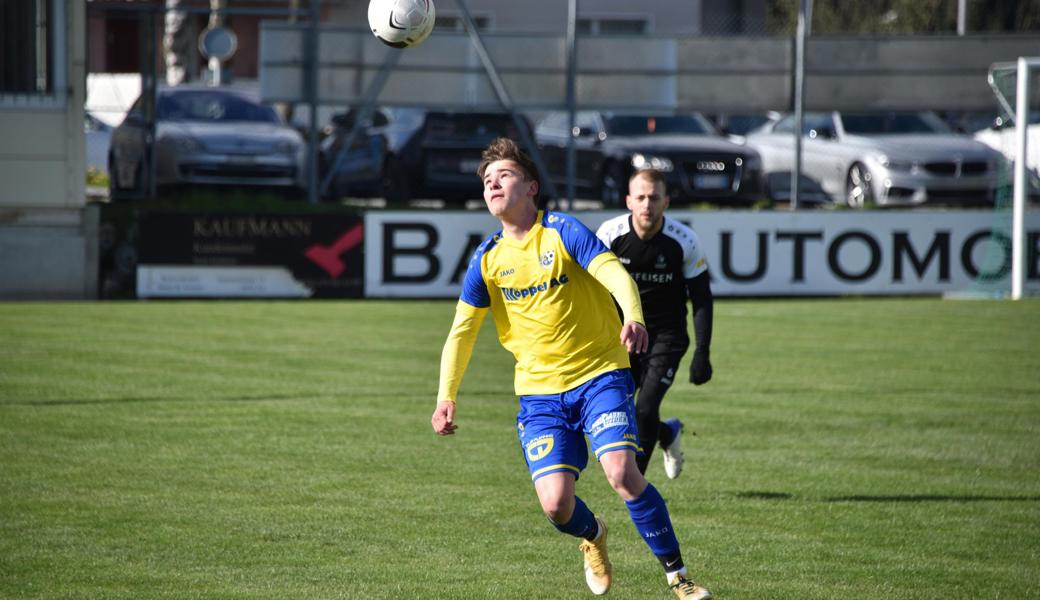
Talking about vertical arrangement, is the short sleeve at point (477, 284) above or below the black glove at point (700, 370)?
A: above

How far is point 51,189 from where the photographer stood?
64.5ft

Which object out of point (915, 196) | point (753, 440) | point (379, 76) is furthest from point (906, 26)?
point (753, 440)

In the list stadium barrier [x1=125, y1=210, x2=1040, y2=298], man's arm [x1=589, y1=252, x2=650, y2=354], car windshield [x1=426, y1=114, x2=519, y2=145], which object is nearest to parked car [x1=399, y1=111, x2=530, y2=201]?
car windshield [x1=426, y1=114, x2=519, y2=145]

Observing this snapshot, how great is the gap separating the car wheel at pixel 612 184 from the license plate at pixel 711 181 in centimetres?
123

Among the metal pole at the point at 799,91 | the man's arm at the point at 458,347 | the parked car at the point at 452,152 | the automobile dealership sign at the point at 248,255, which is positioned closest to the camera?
the man's arm at the point at 458,347

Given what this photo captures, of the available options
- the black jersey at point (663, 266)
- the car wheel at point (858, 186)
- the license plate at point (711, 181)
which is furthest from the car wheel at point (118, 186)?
the black jersey at point (663, 266)

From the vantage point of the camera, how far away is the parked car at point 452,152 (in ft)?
76.4

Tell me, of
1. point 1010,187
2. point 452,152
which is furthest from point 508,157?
point 452,152

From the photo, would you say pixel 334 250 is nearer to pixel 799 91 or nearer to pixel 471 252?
pixel 471 252

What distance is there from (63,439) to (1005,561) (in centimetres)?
625

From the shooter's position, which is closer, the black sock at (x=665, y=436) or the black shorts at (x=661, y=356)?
the black shorts at (x=661, y=356)

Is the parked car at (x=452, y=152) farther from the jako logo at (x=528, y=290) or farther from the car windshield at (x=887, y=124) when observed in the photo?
the jako logo at (x=528, y=290)

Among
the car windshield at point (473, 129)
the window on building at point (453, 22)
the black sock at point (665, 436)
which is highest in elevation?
the window on building at point (453, 22)

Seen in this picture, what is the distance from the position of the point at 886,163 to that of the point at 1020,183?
3.54 m
